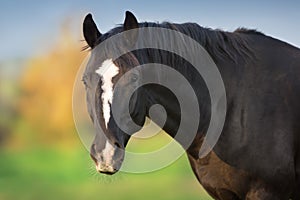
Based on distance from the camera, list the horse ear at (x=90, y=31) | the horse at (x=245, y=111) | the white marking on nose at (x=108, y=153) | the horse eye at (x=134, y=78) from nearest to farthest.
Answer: the white marking on nose at (x=108, y=153), the horse eye at (x=134, y=78), the horse ear at (x=90, y=31), the horse at (x=245, y=111)

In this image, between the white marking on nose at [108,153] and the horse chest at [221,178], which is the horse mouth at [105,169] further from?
the horse chest at [221,178]

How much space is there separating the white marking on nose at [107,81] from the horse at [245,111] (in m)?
0.27

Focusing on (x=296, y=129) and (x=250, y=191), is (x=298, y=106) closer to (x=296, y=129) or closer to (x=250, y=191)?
(x=296, y=129)

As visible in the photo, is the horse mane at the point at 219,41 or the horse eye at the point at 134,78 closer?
the horse eye at the point at 134,78

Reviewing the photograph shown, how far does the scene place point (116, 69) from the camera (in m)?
3.03

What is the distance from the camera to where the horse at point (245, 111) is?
11.5ft

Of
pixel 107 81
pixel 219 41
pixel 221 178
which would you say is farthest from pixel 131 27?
pixel 221 178

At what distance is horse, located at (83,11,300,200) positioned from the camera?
11.5ft

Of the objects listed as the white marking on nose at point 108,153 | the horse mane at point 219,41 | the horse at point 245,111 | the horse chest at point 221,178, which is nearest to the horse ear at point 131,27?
the horse at point 245,111

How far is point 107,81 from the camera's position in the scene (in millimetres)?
2982

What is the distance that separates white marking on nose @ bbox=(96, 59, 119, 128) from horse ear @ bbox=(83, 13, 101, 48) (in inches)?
12.9

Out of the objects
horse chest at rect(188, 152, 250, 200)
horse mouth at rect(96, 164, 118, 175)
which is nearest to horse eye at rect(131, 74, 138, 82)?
horse mouth at rect(96, 164, 118, 175)

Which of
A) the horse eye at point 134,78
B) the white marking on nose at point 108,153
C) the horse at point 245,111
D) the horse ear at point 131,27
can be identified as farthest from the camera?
the horse at point 245,111

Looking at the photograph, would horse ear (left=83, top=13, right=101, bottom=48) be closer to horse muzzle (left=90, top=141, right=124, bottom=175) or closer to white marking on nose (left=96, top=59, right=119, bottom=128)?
white marking on nose (left=96, top=59, right=119, bottom=128)
